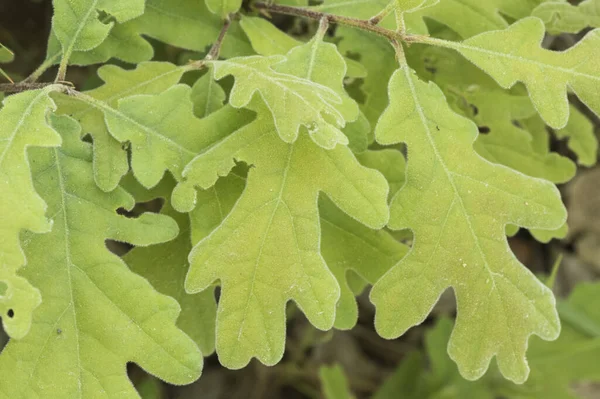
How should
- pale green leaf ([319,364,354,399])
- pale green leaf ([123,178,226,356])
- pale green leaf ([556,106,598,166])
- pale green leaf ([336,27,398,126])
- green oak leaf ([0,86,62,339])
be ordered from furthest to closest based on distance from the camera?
1. pale green leaf ([319,364,354,399])
2. pale green leaf ([556,106,598,166])
3. pale green leaf ([336,27,398,126])
4. pale green leaf ([123,178,226,356])
5. green oak leaf ([0,86,62,339])

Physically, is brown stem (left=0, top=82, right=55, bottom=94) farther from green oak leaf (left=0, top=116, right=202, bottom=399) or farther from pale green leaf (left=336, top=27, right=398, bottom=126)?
pale green leaf (left=336, top=27, right=398, bottom=126)

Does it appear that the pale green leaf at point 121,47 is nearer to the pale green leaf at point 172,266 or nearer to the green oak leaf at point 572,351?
the pale green leaf at point 172,266

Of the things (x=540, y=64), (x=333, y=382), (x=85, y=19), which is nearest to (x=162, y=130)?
(x=85, y=19)

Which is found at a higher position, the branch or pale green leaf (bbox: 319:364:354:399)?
the branch

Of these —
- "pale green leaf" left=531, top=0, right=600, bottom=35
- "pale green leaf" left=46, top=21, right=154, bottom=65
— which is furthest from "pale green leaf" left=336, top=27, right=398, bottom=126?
"pale green leaf" left=46, top=21, right=154, bottom=65

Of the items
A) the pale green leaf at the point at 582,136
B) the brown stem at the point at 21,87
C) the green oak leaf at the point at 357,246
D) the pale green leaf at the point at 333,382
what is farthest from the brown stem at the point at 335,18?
the pale green leaf at the point at 333,382

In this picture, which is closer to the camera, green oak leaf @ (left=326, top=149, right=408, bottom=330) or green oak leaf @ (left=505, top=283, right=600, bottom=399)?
green oak leaf @ (left=326, top=149, right=408, bottom=330)

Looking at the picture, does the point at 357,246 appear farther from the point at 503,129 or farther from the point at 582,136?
the point at 582,136
